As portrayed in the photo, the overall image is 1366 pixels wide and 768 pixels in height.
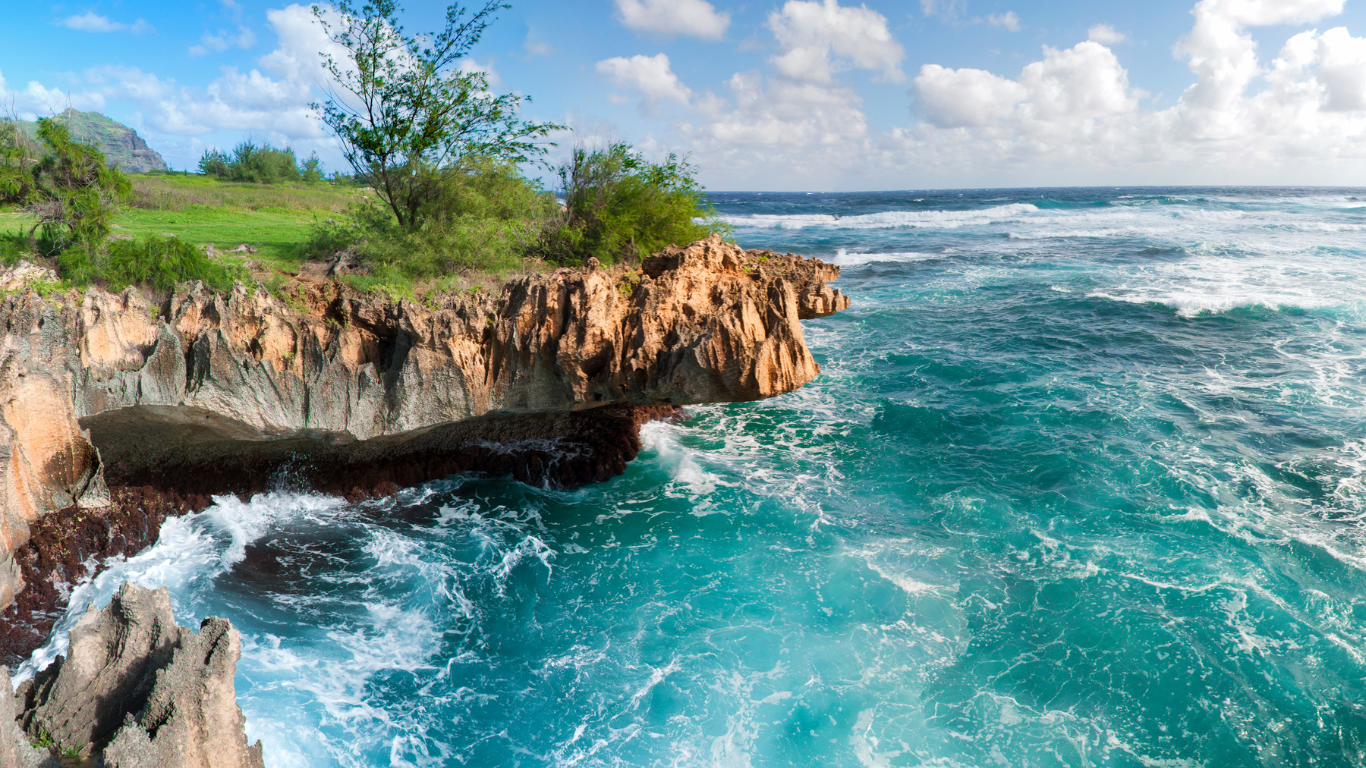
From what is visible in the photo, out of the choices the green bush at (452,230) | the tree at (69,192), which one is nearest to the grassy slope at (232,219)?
the green bush at (452,230)

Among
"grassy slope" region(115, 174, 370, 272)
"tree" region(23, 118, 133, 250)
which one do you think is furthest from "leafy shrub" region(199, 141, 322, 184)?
"tree" region(23, 118, 133, 250)

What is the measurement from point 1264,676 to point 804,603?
635cm

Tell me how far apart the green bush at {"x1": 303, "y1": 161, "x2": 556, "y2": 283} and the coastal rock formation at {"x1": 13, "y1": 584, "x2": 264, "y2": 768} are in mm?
9119

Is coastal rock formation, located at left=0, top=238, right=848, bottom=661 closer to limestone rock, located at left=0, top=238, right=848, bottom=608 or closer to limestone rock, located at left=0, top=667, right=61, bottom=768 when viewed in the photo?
limestone rock, located at left=0, top=238, right=848, bottom=608

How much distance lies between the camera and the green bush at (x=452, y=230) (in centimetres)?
1543

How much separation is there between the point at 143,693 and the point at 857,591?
9.35m

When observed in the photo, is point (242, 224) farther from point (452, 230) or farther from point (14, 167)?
point (452, 230)

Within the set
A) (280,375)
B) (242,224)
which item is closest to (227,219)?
(242,224)

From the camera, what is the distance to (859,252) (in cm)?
4831

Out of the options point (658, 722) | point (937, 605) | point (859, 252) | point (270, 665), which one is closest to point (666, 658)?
point (658, 722)

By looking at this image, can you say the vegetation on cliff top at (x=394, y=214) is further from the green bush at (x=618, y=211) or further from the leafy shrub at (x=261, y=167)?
the leafy shrub at (x=261, y=167)

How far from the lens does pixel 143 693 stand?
6.18m

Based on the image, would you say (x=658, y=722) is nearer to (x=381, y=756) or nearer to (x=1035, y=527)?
(x=381, y=756)

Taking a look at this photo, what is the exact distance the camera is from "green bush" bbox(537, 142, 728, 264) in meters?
18.8
